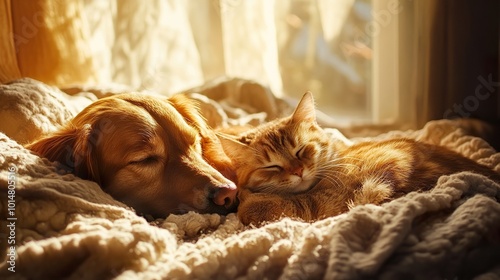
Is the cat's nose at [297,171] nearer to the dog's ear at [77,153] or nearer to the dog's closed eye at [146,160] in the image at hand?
the dog's closed eye at [146,160]

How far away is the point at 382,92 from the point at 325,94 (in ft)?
2.20

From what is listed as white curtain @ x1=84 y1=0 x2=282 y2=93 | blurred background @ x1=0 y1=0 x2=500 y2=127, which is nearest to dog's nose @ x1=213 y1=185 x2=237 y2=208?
blurred background @ x1=0 y1=0 x2=500 y2=127

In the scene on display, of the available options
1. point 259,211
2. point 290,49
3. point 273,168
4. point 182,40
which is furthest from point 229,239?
point 290,49

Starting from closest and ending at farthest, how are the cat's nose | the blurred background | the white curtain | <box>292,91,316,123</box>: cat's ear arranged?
the cat's nose, <box>292,91,316,123</box>: cat's ear, the blurred background, the white curtain

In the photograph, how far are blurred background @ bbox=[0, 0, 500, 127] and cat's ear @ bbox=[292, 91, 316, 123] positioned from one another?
1.05 metres

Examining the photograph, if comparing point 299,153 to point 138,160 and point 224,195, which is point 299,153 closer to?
point 224,195

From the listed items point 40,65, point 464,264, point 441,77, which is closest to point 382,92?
point 441,77

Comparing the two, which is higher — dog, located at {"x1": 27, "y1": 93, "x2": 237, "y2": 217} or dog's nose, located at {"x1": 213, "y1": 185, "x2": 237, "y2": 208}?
dog, located at {"x1": 27, "y1": 93, "x2": 237, "y2": 217}

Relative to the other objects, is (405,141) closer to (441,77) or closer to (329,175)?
(329,175)

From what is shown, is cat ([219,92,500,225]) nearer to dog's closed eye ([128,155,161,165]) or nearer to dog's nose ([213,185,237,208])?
dog's nose ([213,185,237,208])

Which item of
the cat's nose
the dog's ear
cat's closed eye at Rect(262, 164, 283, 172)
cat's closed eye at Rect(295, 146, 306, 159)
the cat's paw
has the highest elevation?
the dog's ear

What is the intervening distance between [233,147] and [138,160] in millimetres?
344

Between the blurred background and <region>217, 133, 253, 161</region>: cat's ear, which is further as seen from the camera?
the blurred background

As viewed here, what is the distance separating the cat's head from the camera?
1478mm
